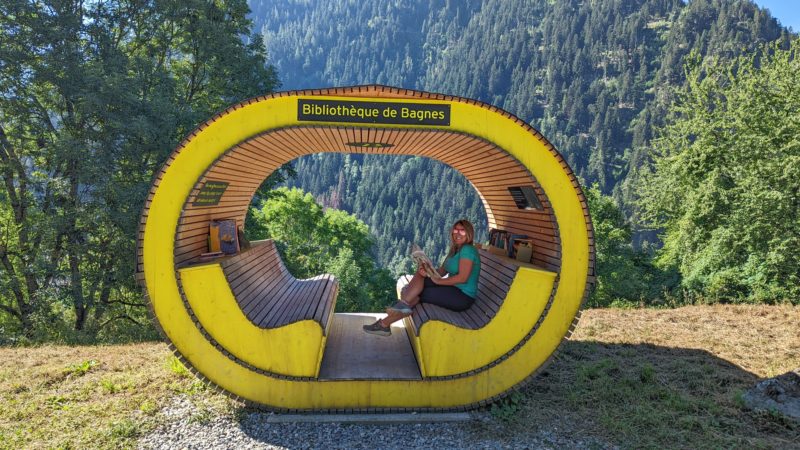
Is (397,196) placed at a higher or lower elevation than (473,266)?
higher

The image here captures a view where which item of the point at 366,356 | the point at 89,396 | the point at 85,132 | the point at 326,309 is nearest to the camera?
the point at 89,396

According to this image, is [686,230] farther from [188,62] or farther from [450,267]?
[188,62]

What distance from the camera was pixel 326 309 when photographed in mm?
5551

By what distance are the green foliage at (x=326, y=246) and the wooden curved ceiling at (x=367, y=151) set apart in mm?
21291

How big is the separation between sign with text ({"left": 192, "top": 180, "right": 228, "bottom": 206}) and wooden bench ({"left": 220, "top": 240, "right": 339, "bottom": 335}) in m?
0.75

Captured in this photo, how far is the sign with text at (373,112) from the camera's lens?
4801 millimetres

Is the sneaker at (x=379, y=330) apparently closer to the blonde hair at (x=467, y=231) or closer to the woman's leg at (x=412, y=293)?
the woman's leg at (x=412, y=293)

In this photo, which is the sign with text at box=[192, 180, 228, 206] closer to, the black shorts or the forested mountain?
the black shorts

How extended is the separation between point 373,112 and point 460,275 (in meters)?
2.19

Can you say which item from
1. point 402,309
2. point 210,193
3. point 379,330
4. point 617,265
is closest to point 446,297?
point 402,309

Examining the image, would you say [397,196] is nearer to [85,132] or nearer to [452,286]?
[85,132]

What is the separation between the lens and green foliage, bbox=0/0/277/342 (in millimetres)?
11906

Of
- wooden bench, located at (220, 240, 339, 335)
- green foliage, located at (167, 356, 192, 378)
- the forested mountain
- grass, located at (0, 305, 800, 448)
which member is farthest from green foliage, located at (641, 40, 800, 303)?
the forested mountain

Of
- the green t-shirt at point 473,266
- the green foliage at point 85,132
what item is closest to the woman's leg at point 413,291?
the green t-shirt at point 473,266
